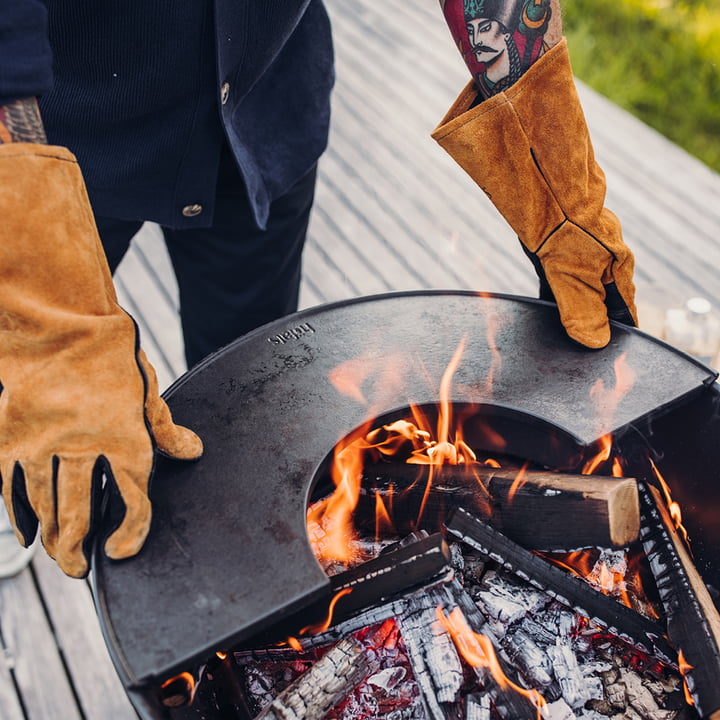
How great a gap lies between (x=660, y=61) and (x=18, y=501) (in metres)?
4.67

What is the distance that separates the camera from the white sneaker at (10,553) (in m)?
2.21

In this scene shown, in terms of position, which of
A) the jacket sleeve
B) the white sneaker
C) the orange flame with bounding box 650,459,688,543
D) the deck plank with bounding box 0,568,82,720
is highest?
the jacket sleeve

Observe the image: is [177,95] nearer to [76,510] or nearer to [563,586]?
[76,510]

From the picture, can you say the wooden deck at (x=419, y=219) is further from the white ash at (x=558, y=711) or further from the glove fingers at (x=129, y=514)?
the white ash at (x=558, y=711)

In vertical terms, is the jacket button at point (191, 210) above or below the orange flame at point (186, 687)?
above

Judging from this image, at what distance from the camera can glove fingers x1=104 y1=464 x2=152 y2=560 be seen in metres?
1.16

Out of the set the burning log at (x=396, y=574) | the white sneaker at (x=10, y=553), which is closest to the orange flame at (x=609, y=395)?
the burning log at (x=396, y=574)

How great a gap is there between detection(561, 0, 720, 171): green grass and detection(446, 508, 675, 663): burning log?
335cm

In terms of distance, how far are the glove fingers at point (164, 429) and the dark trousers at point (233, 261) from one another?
70 cm

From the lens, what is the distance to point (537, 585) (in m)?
1.43

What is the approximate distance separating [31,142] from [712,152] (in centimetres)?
397

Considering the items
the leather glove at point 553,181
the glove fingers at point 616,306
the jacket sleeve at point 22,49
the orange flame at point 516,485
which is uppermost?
the jacket sleeve at point 22,49

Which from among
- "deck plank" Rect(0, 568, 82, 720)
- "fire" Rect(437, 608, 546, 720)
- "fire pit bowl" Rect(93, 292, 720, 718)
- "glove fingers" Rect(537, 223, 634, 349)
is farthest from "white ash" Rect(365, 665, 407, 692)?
"deck plank" Rect(0, 568, 82, 720)

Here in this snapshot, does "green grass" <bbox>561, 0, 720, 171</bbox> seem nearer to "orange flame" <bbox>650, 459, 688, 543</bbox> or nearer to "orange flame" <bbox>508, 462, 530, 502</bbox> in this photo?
"orange flame" <bbox>650, 459, 688, 543</bbox>
